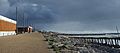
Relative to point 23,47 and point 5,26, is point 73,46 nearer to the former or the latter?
point 23,47

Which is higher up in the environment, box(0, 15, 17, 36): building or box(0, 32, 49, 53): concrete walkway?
box(0, 15, 17, 36): building

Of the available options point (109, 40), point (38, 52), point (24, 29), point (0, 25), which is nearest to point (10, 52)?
point (38, 52)

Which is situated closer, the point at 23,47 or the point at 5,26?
the point at 23,47

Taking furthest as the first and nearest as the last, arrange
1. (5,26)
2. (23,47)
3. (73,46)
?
1. (5,26)
2. (73,46)
3. (23,47)

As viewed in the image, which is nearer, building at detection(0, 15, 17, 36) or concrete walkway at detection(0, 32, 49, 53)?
concrete walkway at detection(0, 32, 49, 53)

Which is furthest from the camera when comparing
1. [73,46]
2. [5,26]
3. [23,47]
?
[5,26]

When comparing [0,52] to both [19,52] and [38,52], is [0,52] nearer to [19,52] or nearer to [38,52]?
[19,52]

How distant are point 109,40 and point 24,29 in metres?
44.5

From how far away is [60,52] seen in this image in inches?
632

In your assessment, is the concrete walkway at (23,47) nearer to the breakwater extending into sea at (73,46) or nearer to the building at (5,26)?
the breakwater extending into sea at (73,46)

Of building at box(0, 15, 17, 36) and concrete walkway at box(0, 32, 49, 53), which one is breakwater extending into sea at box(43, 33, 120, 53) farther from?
building at box(0, 15, 17, 36)

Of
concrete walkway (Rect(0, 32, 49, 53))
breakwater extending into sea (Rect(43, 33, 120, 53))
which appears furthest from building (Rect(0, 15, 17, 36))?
concrete walkway (Rect(0, 32, 49, 53))

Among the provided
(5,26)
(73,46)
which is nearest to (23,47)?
(73,46)

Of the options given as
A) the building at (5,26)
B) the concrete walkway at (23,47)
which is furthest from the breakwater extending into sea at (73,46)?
the building at (5,26)
